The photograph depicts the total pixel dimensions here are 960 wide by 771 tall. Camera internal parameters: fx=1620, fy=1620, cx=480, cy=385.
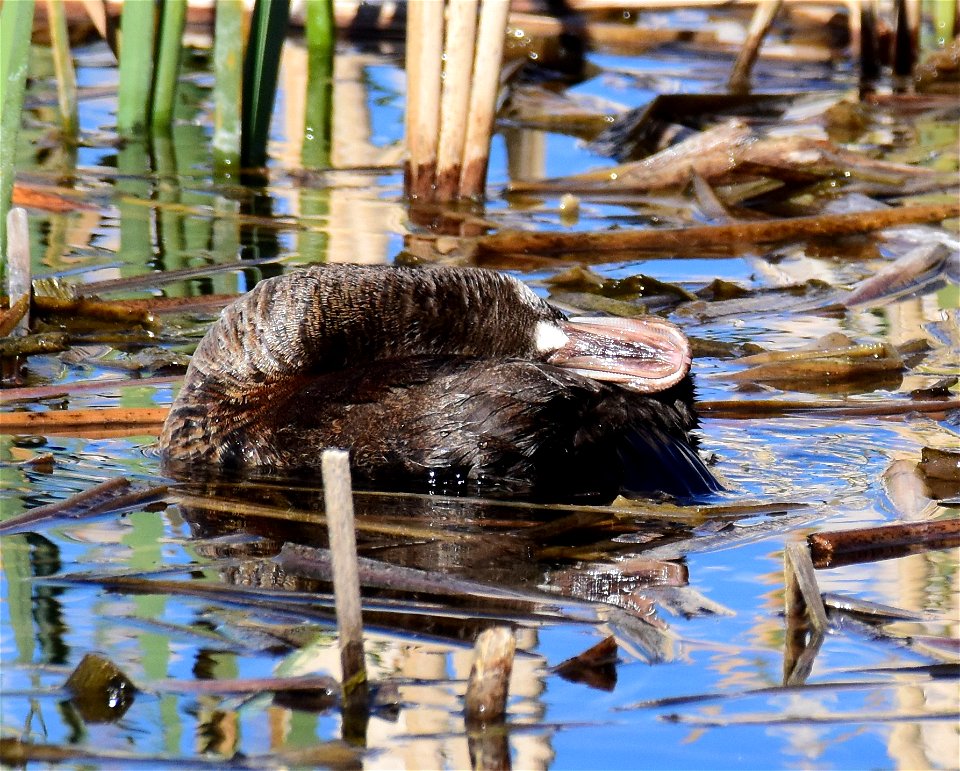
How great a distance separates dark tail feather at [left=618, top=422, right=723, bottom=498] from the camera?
12.5ft

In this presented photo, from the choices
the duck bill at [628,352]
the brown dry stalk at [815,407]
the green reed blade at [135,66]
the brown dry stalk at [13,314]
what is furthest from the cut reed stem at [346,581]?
the green reed blade at [135,66]

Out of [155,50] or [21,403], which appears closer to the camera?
[21,403]

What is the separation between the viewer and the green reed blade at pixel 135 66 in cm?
714

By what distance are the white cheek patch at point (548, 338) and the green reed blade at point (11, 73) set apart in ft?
6.06

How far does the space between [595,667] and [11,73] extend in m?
3.12

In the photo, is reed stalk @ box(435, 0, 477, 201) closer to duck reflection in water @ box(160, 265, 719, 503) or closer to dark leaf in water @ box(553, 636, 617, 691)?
duck reflection in water @ box(160, 265, 719, 503)

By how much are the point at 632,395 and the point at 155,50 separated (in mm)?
4558

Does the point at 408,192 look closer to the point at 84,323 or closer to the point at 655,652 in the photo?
the point at 84,323

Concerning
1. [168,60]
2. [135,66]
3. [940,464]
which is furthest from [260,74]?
[940,464]

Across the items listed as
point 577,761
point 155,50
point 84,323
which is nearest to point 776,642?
point 577,761

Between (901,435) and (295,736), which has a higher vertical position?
(295,736)

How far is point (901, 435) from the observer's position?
441cm

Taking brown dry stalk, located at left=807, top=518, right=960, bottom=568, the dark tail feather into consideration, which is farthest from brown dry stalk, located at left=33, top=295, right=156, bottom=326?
brown dry stalk, located at left=807, top=518, right=960, bottom=568

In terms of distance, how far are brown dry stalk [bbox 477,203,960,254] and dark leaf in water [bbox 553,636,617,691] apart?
3.75 meters
